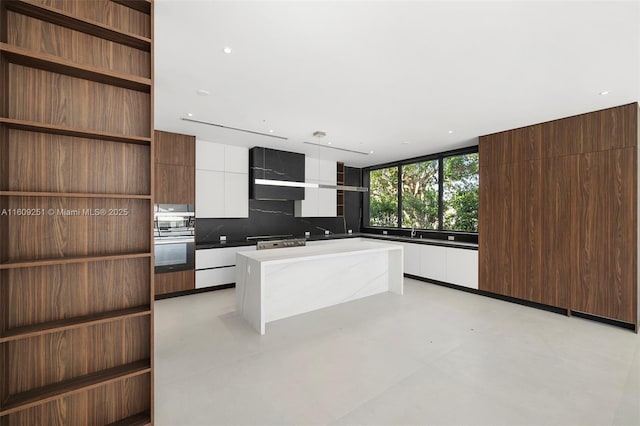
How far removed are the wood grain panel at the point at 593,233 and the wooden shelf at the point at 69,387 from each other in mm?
4615

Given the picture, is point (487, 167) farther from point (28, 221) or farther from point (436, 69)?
point (28, 221)

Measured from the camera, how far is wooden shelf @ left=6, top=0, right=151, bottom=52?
1.46 metres

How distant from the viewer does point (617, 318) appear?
3.31 meters

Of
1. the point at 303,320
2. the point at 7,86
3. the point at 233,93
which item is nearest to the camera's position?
the point at 7,86

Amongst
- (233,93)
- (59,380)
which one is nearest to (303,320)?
(59,380)

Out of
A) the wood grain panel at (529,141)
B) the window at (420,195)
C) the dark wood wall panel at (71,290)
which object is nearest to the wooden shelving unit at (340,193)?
the window at (420,195)

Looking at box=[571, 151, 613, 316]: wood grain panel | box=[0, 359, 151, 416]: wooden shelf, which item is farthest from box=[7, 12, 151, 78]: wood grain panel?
box=[571, 151, 613, 316]: wood grain panel

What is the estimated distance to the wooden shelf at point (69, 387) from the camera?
4.70ft

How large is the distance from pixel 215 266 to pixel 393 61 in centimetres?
403

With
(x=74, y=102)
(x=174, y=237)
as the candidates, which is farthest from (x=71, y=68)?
(x=174, y=237)

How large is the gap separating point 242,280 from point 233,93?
7.17 ft

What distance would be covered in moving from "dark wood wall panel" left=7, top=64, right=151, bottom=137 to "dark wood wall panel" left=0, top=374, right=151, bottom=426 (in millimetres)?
1575

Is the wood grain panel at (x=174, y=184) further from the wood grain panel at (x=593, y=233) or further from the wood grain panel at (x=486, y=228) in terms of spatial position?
the wood grain panel at (x=593, y=233)

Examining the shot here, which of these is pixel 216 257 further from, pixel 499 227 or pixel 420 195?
pixel 499 227
